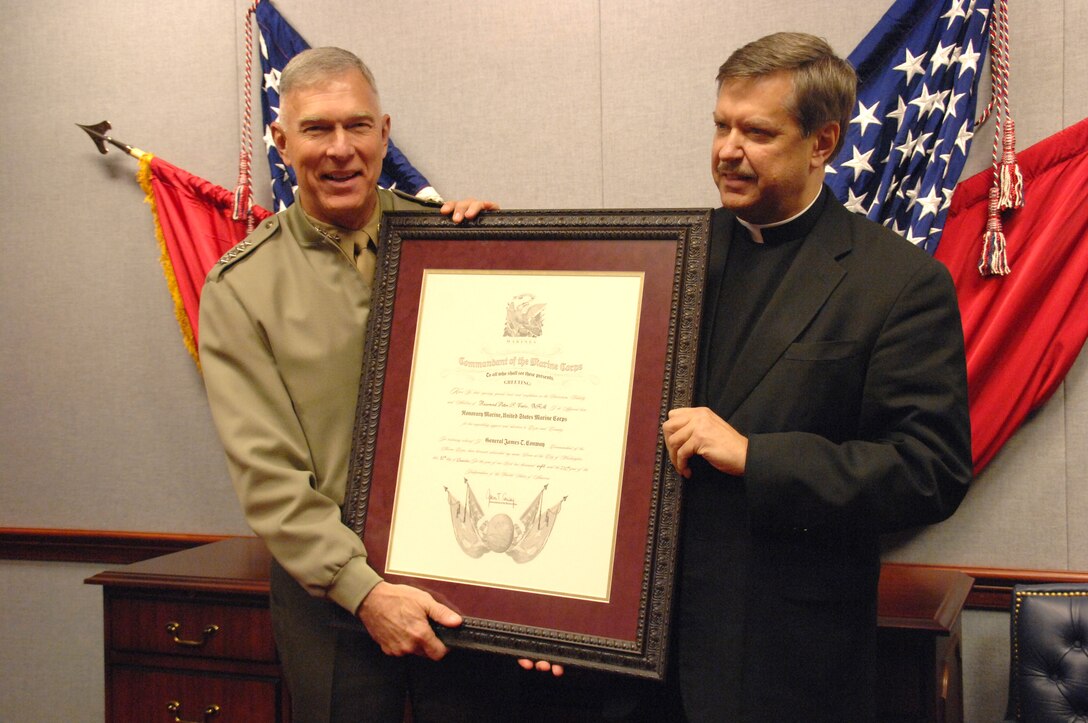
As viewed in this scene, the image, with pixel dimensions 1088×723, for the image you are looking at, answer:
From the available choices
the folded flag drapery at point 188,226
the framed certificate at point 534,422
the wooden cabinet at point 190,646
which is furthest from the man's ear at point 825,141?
the folded flag drapery at point 188,226

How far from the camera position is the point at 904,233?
8.03 feet

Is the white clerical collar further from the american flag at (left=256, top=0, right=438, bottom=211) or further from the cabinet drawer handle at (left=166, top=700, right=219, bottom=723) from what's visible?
the cabinet drawer handle at (left=166, top=700, right=219, bottom=723)

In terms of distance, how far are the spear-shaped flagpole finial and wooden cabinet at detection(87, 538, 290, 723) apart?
4.59 ft

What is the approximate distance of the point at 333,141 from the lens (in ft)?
5.72

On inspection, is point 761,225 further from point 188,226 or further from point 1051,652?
point 188,226

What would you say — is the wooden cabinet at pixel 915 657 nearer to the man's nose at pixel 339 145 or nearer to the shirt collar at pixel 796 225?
the shirt collar at pixel 796 225

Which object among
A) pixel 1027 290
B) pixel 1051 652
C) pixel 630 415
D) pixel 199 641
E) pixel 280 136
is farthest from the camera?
pixel 199 641

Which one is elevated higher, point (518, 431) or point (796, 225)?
point (796, 225)

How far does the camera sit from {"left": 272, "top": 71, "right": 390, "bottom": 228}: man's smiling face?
5.74 ft

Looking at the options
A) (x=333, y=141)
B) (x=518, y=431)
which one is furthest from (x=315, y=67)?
(x=518, y=431)

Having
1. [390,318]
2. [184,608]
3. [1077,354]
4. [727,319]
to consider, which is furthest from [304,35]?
[1077,354]

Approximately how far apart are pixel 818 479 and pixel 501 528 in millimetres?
544

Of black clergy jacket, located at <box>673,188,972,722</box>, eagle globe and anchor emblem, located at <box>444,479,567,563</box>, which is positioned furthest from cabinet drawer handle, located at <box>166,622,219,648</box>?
black clergy jacket, located at <box>673,188,972,722</box>

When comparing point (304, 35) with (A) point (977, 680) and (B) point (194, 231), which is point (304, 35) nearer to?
(B) point (194, 231)
